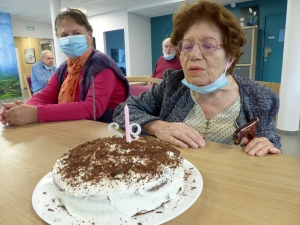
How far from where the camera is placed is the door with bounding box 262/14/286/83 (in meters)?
5.53

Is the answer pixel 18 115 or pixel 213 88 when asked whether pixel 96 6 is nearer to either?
pixel 18 115

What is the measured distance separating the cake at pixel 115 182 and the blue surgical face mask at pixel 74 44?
1115 millimetres

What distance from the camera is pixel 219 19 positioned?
1020 millimetres

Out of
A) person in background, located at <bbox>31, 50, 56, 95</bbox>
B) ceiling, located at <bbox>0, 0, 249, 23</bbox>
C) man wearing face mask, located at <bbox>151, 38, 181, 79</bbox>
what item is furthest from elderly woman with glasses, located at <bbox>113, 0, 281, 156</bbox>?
ceiling, located at <bbox>0, 0, 249, 23</bbox>

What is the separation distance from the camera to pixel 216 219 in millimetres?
451

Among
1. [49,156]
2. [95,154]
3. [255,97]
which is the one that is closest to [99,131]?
[49,156]

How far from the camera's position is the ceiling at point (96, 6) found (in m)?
5.89

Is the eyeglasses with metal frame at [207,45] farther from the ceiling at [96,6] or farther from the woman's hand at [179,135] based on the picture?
the ceiling at [96,6]

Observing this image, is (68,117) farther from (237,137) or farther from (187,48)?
(237,137)

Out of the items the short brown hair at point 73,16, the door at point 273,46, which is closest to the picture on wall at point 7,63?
the short brown hair at point 73,16

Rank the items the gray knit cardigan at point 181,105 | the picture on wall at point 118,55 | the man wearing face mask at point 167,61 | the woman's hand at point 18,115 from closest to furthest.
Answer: the gray knit cardigan at point 181,105
the woman's hand at point 18,115
the man wearing face mask at point 167,61
the picture on wall at point 118,55

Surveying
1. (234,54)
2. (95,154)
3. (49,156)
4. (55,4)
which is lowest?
(49,156)

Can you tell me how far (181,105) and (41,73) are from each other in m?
3.87

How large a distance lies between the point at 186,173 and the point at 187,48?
66 centimetres
